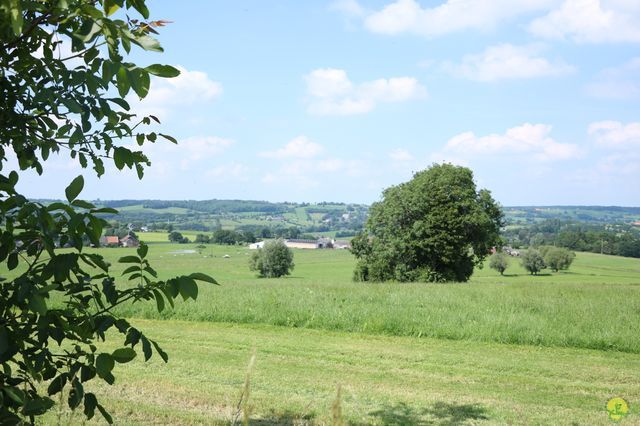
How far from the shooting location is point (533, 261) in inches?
2687

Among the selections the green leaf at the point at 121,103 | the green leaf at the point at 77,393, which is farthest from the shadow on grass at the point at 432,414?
the green leaf at the point at 121,103

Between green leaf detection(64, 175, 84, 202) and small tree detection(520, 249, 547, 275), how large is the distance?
235 feet

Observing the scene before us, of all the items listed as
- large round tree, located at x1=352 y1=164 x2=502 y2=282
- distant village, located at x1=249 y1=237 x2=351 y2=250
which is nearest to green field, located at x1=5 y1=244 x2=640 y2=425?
large round tree, located at x1=352 y1=164 x2=502 y2=282

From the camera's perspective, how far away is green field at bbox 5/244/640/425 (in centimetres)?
633

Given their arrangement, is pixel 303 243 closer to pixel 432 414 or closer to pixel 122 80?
pixel 432 414

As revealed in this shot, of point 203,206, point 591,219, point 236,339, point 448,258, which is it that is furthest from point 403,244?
point 591,219

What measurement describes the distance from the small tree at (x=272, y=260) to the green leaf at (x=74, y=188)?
5874cm

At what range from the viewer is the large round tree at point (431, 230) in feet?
129

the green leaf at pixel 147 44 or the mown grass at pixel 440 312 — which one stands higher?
the green leaf at pixel 147 44

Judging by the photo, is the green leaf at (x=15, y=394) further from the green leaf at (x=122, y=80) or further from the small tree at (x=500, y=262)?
the small tree at (x=500, y=262)

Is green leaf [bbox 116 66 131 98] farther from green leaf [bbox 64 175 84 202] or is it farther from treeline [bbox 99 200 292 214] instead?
treeline [bbox 99 200 292 214]

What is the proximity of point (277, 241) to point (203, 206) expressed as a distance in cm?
4647

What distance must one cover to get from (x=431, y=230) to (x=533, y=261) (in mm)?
34831

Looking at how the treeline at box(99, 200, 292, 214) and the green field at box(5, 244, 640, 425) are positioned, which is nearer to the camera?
the green field at box(5, 244, 640, 425)
